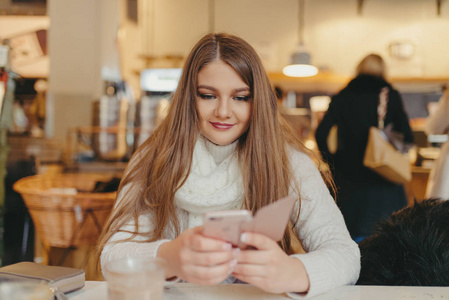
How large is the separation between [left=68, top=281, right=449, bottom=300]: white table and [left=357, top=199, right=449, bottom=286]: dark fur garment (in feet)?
0.48

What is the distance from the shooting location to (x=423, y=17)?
5.90m

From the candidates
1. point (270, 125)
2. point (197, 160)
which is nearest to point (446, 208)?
point (270, 125)

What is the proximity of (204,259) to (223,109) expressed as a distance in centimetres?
51

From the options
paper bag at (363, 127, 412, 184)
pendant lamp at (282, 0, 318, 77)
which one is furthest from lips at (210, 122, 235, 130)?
pendant lamp at (282, 0, 318, 77)

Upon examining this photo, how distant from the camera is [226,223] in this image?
0.69 m

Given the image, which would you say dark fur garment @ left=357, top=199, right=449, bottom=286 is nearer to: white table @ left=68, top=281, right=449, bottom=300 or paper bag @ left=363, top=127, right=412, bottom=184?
white table @ left=68, top=281, right=449, bottom=300

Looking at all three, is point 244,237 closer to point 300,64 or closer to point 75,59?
point 300,64

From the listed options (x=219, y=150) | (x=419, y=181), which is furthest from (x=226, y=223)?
(x=419, y=181)

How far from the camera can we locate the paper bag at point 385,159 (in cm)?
248

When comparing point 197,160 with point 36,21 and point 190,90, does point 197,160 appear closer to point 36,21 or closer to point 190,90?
point 190,90

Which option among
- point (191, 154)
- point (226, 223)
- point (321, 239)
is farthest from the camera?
point (191, 154)

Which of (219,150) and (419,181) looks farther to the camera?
(419,181)

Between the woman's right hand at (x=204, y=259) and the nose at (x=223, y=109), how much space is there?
0.42 meters

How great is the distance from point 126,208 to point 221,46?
55 centimetres
